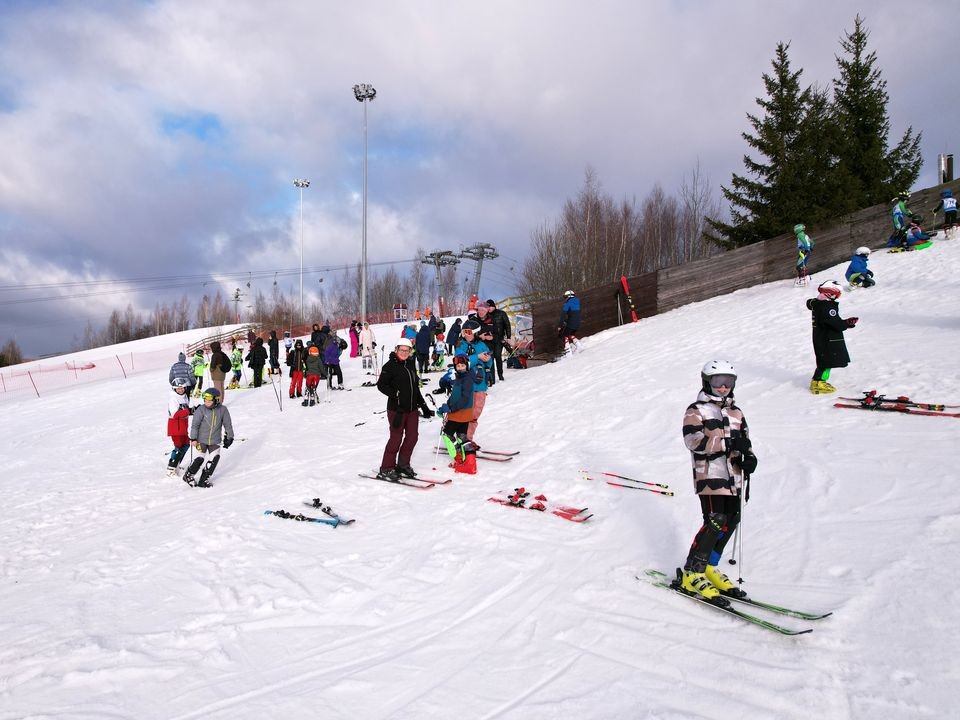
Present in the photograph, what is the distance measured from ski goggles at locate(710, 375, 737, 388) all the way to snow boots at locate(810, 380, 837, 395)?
6068 mm

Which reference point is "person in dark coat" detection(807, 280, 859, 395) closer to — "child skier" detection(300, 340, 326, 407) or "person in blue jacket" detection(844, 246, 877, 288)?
"person in blue jacket" detection(844, 246, 877, 288)

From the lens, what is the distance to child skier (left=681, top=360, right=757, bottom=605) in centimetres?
438

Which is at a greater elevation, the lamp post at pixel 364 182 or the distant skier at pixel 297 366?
the lamp post at pixel 364 182

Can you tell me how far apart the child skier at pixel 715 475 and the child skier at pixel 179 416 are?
8.26 m

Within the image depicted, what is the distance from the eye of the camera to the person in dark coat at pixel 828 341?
9336mm

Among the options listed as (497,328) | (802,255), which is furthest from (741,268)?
(497,328)

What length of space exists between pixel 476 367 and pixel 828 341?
19.1 ft

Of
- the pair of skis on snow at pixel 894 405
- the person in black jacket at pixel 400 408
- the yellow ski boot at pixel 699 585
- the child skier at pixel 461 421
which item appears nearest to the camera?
the yellow ski boot at pixel 699 585

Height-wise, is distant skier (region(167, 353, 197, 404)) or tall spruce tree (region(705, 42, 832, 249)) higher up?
tall spruce tree (region(705, 42, 832, 249))

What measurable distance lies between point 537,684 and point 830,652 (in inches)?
73.5

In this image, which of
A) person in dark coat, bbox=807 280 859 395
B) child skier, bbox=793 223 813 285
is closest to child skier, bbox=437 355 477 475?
person in dark coat, bbox=807 280 859 395

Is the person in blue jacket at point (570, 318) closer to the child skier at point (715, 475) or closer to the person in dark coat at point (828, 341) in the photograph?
the person in dark coat at point (828, 341)

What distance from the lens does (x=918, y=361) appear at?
9672mm

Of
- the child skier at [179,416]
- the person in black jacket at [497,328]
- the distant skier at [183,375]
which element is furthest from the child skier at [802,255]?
the child skier at [179,416]
